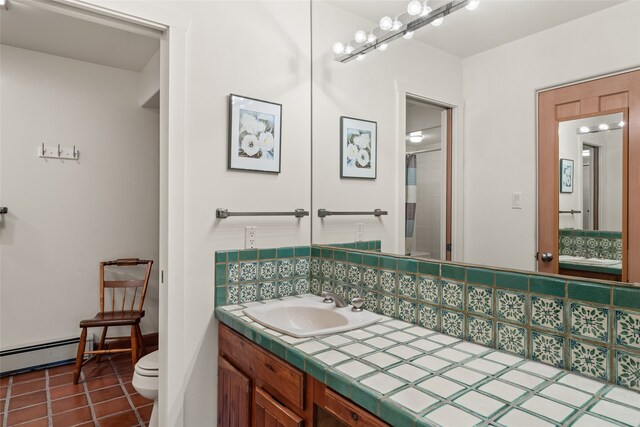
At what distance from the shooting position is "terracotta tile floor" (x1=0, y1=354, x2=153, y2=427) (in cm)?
225

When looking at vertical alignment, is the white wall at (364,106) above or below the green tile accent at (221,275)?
above

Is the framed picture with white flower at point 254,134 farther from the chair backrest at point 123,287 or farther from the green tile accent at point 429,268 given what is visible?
the chair backrest at point 123,287

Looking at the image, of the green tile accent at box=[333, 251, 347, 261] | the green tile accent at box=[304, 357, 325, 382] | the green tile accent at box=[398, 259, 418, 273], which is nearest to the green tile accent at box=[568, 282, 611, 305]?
the green tile accent at box=[398, 259, 418, 273]

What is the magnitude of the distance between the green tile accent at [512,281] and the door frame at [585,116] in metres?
0.06

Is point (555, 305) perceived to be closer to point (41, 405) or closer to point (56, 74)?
point (41, 405)

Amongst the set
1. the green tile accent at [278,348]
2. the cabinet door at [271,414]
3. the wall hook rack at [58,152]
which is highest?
the wall hook rack at [58,152]

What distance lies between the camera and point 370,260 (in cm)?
166

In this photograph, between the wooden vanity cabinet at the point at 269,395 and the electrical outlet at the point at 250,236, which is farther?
the electrical outlet at the point at 250,236

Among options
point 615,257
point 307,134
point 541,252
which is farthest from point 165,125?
point 615,257

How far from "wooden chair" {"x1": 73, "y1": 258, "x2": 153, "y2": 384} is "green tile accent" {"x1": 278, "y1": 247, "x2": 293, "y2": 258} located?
172cm

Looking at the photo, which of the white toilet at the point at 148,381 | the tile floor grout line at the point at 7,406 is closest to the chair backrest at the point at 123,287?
the tile floor grout line at the point at 7,406

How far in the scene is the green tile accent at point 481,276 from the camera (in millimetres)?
1214

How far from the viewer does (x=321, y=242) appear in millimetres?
2010

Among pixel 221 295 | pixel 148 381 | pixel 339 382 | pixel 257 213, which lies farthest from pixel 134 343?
pixel 339 382
